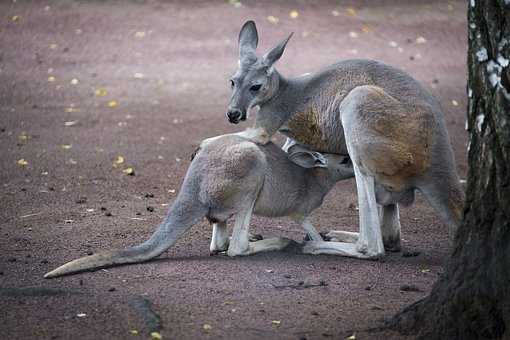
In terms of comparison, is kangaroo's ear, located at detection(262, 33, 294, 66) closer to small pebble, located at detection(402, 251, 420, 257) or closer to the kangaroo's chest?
the kangaroo's chest

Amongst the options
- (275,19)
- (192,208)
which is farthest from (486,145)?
(275,19)

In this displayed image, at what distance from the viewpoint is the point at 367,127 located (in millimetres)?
5816

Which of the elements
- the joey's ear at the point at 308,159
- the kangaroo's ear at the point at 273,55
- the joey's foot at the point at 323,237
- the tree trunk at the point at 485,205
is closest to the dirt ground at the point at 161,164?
the joey's foot at the point at 323,237

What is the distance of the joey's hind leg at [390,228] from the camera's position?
6.22 metres

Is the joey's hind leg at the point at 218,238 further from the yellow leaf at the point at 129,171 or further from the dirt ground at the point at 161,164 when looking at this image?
the yellow leaf at the point at 129,171

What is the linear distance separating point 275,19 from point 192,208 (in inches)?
356

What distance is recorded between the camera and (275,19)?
14.4m

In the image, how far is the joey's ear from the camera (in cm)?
633

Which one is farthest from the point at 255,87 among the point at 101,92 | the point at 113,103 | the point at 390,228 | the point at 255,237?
the point at 101,92

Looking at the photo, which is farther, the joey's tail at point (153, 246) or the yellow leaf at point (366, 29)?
the yellow leaf at point (366, 29)

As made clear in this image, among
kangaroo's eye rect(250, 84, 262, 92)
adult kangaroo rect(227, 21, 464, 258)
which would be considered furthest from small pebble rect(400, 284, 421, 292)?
kangaroo's eye rect(250, 84, 262, 92)

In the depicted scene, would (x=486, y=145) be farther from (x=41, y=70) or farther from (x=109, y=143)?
(x=41, y=70)

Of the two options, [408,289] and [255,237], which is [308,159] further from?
[408,289]

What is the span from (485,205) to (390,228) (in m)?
2.06
